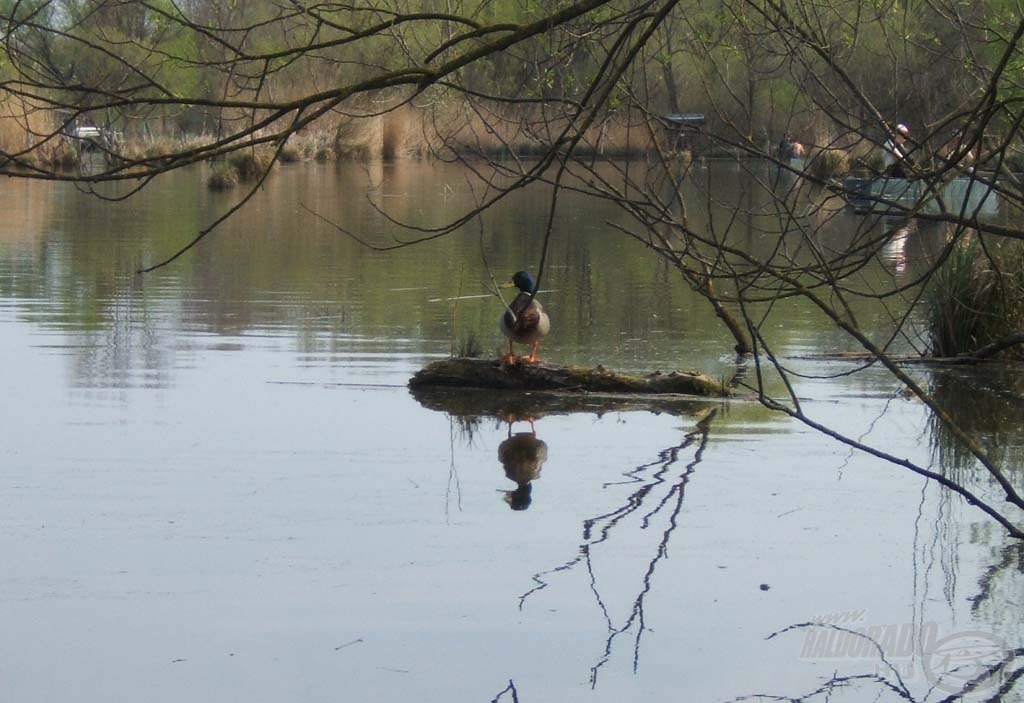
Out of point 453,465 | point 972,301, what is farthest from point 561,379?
point 972,301

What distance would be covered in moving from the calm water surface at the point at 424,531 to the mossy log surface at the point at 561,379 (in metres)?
0.38

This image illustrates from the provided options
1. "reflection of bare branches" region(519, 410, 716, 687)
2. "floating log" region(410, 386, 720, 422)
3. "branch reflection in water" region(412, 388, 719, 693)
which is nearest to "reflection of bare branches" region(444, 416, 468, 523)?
"branch reflection in water" region(412, 388, 719, 693)

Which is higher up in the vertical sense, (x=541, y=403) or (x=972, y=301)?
(x=972, y=301)

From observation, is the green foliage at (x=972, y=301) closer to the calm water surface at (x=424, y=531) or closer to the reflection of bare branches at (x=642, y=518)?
the calm water surface at (x=424, y=531)

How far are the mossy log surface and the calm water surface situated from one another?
0.38m

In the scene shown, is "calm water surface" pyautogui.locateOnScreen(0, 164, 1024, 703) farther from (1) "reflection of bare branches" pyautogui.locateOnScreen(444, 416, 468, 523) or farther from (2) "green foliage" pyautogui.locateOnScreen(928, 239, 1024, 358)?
(2) "green foliage" pyautogui.locateOnScreen(928, 239, 1024, 358)

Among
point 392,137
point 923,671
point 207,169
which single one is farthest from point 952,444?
point 392,137

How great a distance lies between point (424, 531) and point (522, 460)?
1.61 m

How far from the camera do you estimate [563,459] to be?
27.0ft

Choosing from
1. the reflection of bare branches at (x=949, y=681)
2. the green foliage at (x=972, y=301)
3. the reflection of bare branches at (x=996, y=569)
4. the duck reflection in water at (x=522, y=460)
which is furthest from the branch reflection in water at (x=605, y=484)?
the green foliage at (x=972, y=301)

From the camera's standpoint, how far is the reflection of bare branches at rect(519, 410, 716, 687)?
5516 mm

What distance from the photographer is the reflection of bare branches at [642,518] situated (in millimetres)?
5516

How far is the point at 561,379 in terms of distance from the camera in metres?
9.91

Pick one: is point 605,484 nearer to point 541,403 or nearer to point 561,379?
point 541,403
